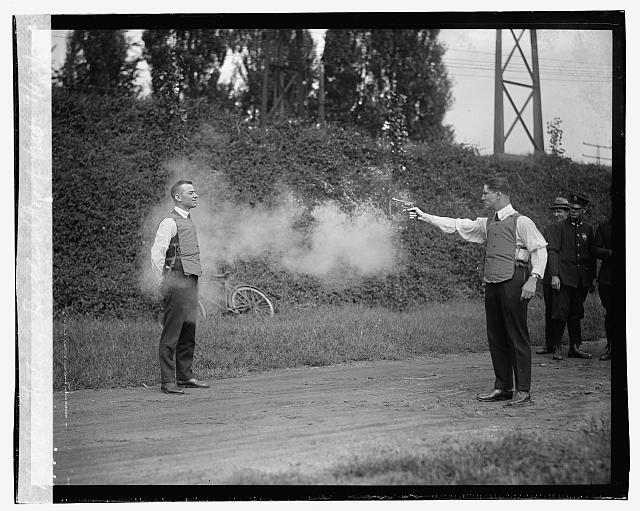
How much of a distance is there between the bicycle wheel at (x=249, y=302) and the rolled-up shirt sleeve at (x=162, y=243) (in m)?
1.23

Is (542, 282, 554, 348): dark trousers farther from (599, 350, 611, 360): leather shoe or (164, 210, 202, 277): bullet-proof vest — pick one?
(164, 210, 202, 277): bullet-proof vest

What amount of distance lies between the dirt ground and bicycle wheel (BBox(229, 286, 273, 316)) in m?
0.85

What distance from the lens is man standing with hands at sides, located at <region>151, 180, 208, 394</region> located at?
7430mm

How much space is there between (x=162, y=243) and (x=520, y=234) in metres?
3.08

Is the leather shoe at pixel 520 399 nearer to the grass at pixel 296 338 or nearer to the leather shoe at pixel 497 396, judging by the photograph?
the leather shoe at pixel 497 396

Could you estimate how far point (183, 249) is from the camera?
749 centimetres

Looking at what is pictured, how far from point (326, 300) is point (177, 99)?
280 cm

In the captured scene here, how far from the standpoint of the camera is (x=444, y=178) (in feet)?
30.0

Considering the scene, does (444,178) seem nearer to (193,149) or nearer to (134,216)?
(193,149)

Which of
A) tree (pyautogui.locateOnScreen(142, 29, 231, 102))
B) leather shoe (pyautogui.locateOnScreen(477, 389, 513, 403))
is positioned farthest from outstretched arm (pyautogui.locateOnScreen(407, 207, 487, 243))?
tree (pyautogui.locateOnScreen(142, 29, 231, 102))

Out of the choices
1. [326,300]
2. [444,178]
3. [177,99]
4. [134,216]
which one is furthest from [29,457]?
[444,178]

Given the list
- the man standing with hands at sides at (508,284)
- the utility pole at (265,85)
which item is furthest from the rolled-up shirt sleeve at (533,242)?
the utility pole at (265,85)

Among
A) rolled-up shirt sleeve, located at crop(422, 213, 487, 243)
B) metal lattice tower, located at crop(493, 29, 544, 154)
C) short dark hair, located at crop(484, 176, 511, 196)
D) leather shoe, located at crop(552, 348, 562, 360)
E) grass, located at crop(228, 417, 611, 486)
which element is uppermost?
metal lattice tower, located at crop(493, 29, 544, 154)

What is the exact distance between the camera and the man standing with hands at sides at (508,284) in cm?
689
